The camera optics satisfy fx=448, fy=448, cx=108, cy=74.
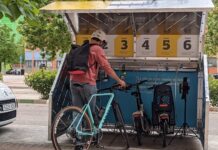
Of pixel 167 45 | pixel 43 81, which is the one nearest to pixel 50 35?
pixel 43 81

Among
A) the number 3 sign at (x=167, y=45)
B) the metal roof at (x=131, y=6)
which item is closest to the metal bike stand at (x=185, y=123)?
the number 3 sign at (x=167, y=45)

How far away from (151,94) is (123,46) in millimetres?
1056

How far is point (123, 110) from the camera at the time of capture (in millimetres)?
8531

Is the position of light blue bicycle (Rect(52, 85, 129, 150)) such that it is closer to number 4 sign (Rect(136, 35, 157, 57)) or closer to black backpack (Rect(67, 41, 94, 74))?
black backpack (Rect(67, 41, 94, 74))

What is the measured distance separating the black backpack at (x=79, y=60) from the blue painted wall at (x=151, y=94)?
5.73ft

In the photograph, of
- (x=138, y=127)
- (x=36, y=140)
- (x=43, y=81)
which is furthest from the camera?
(x=43, y=81)

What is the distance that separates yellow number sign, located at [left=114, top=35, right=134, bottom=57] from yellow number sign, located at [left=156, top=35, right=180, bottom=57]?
20.7 inches

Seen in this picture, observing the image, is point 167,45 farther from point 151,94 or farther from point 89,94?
point 89,94

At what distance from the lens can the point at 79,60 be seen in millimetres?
6531


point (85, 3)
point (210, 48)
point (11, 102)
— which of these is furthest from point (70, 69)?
point (210, 48)

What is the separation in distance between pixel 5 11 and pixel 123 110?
4511 mm

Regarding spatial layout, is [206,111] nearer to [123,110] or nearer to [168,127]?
[168,127]

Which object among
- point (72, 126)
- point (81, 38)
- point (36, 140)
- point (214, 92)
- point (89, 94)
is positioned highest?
point (81, 38)

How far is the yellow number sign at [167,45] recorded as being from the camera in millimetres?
8312
